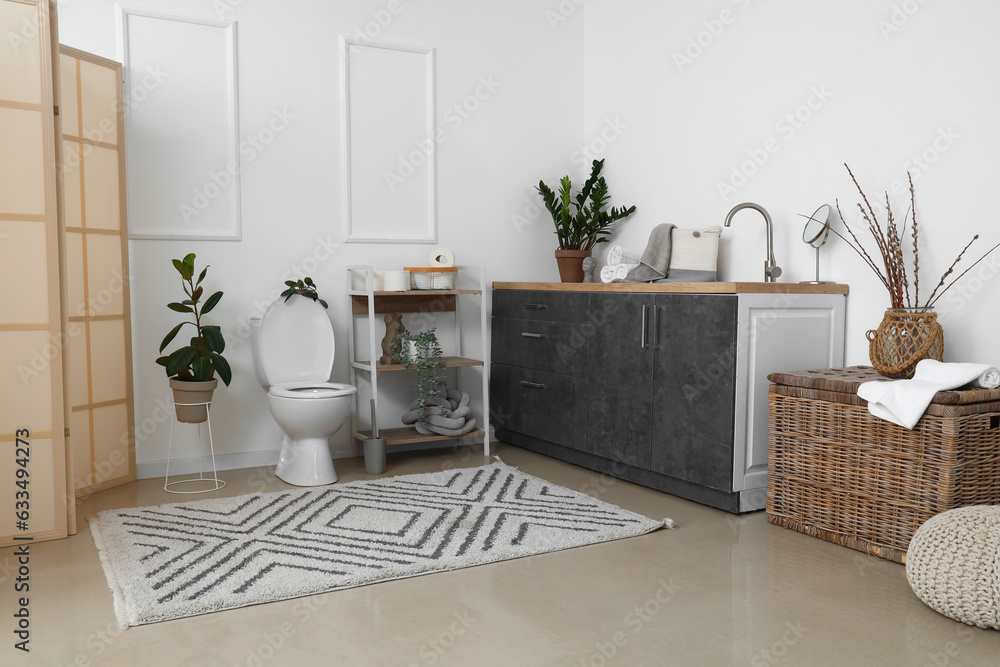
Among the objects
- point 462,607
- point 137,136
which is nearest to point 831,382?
point 462,607

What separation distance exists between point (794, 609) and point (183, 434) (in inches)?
108

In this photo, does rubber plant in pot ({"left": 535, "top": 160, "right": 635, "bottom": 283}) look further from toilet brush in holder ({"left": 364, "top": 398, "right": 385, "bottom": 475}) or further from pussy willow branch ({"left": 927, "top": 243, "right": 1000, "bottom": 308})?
pussy willow branch ({"left": 927, "top": 243, "right": 1000, "bottom": 308})

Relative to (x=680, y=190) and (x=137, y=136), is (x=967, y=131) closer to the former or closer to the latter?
(x=680, y=190)

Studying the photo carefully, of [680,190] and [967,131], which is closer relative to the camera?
[967,131]

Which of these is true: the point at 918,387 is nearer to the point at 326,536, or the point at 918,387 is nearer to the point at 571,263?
the point at 326,536

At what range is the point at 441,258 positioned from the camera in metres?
4.04

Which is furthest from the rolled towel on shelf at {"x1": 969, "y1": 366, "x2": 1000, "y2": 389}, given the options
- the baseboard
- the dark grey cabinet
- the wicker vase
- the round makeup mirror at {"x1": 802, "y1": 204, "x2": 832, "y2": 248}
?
the baseboard

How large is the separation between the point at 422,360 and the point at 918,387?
7.16 feet

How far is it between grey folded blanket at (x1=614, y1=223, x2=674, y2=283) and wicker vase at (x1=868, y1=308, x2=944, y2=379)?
109 cm

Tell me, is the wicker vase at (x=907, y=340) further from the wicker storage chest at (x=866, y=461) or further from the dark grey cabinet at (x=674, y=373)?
the dark grey cabinet at (x=674, y=373)

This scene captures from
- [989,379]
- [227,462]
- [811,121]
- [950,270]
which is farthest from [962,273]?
[227,462]

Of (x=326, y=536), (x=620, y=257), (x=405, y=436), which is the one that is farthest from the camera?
(x=405, y=436)

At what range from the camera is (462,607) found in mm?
2170

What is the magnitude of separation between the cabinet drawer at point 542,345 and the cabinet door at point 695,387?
53cm
